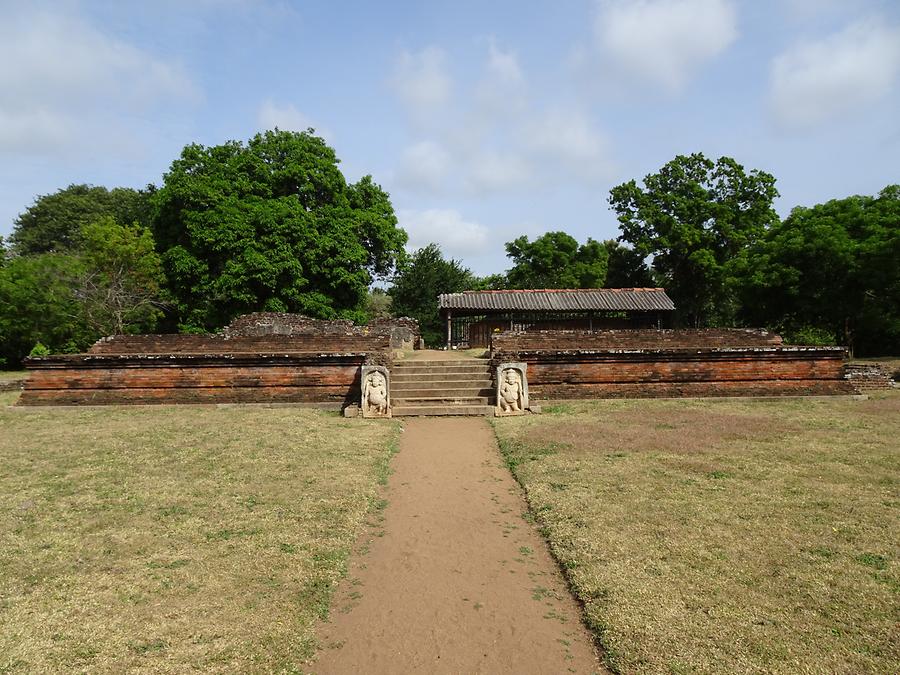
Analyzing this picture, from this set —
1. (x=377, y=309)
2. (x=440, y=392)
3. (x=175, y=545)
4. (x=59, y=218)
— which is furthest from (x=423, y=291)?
(x=59, y=218)

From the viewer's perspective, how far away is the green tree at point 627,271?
34.6 m

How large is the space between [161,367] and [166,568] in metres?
8.79

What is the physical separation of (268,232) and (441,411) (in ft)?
50.8

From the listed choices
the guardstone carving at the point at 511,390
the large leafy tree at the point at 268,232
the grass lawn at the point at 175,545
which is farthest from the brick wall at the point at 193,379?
the large leafy tree at the point at 268,232

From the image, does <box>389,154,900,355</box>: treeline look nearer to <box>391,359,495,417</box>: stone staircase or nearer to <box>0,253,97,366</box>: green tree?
<box>391,359,495,417</box>: stone staircase

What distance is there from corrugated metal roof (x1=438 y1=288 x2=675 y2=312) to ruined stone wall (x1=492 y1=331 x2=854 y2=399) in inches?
471

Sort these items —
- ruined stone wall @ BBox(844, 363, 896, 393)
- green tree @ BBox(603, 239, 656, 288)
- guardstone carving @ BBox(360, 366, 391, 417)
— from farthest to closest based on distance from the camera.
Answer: green tree @ BBox(603, 239, 656, 288), ruined stone wall @ BBox(844, 363, 896, 393), guardstone carving @ BBox(360, 366, 391, 417)

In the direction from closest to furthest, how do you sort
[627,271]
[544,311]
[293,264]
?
[293,264] < [544,311] < [627,271]

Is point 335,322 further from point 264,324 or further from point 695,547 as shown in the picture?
point 695,547

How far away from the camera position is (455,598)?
327 centimetres

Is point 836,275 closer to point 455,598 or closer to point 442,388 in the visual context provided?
point 442,388

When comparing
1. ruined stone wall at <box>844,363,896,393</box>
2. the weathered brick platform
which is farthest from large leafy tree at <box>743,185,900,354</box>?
the weathered brick platform

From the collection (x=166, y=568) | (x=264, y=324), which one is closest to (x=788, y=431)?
(x=166, y=568)

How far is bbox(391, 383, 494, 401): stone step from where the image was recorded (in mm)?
10391
